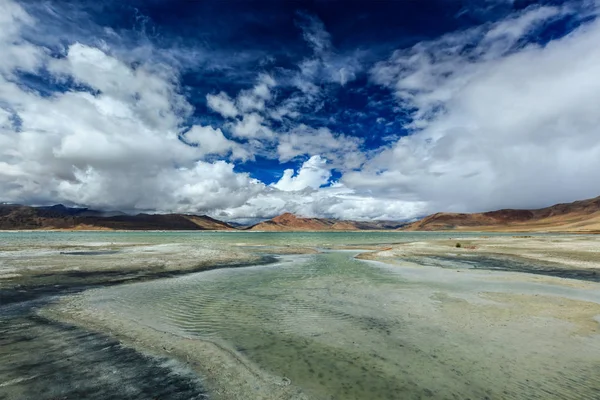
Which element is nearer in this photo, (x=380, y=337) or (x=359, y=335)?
(x=380, y=337)

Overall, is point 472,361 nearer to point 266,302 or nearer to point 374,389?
point 374,389

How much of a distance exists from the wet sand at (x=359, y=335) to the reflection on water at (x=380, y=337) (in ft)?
0.16

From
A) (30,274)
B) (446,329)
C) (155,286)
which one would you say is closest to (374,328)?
(446,329)

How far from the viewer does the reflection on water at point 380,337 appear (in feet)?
26.8

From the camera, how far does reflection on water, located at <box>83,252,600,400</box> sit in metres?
8.16

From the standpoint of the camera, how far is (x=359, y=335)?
39.0 feet

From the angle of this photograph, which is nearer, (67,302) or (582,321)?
(582,321)

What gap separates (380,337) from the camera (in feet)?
38.2

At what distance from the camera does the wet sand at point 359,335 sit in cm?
811

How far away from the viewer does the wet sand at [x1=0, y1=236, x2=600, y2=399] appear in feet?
26.6

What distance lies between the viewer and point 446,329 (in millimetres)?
12500

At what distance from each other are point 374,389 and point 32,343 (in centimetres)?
1136

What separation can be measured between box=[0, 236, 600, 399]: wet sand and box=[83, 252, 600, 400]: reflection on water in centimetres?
5

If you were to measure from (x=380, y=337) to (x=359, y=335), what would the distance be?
2.64ft
